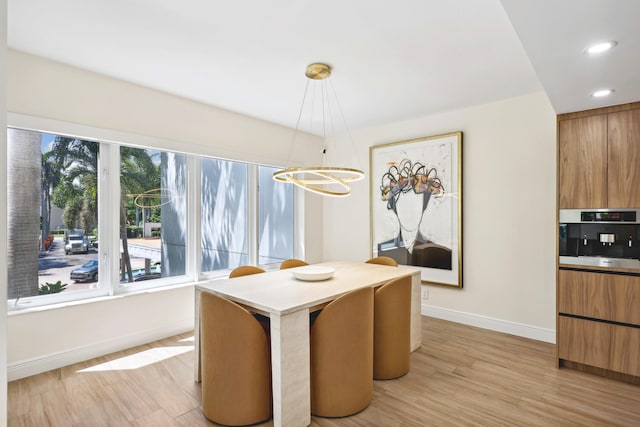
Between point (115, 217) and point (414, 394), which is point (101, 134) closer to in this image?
point (115, 217)

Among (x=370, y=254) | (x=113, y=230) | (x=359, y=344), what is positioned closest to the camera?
(x=359, y=344)

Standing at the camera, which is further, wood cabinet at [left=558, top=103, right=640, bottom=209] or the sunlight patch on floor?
the sunlight patch on floor

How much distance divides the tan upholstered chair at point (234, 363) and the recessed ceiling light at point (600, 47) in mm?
2351

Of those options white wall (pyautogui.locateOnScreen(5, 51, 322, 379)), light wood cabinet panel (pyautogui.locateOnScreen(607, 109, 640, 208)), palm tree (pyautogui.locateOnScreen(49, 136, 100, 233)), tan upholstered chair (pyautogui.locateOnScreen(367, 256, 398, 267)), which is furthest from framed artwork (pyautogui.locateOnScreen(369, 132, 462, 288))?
palm tree (pyautogui.locateOnScreen(49, 136, 100, 233))

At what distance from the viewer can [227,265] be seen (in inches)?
165

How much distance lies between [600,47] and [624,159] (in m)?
1.23

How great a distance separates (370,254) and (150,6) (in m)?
3.71

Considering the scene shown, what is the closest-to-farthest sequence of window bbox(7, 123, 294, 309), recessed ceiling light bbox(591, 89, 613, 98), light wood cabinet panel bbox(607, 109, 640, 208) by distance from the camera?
recessed ceiling light bbox(591, 89, 613, 98), light wood cabinet panel bbox(607, 109, 640, 208), window bbox(7, 123, 294, 309)

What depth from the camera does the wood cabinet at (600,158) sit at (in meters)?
2.41

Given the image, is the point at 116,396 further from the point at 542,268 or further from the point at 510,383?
the point at 542,268

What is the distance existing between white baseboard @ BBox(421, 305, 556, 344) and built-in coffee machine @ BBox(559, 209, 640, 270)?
1039mm

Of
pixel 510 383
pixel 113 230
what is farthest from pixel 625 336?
pixel 113 230

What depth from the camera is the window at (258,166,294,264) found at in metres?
4.65

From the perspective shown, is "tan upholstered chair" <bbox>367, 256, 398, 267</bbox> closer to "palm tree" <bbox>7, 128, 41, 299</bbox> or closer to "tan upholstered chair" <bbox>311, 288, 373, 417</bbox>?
"tan upholstered chair" <bbox>311, 288, 373, 417</bbox>
